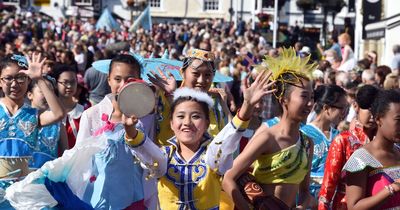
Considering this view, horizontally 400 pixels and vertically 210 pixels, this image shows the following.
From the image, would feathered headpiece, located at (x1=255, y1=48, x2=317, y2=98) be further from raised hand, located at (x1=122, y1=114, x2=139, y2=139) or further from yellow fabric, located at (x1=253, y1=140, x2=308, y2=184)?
raised hand, located at (x1=122, y1=114, x2=139, y2=139)

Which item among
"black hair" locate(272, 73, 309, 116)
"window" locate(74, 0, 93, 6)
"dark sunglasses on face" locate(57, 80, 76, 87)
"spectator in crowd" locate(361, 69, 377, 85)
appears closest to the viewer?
"black hair" locate(272, 73, 309, 116)

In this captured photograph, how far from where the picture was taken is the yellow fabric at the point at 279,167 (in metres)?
5.86

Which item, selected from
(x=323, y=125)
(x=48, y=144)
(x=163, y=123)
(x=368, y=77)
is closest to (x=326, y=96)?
(x=323, y=125)

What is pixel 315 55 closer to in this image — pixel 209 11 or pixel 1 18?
pixel 1 18

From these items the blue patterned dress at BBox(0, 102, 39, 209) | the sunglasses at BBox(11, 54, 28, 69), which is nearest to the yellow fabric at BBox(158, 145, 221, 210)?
the blue patterned dress at BBox(0, 102, 39, 209)

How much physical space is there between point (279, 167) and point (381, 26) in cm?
1957

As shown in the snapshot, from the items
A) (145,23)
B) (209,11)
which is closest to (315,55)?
(145,23)

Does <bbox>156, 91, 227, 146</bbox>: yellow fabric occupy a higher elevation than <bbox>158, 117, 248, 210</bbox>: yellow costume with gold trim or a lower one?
higher

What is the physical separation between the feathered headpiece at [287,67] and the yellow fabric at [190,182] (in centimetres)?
77

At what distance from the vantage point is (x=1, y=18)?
42375 millimetres

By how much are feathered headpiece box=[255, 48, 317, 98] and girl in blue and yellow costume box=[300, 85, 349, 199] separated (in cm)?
157

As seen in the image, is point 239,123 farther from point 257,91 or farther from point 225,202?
point 225,202

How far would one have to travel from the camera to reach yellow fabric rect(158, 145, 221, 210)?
5.60m

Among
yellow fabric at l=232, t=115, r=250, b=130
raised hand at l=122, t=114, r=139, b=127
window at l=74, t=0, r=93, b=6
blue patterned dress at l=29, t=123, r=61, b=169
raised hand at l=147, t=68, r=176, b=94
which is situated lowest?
blue patterned dress at l=29, t=123, r=61, b=169
